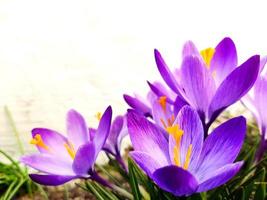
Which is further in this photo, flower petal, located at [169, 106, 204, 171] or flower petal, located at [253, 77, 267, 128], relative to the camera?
flower petal, located at [253, 77, 267, 128]

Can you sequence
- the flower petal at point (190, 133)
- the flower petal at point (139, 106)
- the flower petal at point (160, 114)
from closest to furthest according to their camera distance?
the flower petal at point (190, 133), the flower petal at point (160, 114), the flower petal at point (139, 106)

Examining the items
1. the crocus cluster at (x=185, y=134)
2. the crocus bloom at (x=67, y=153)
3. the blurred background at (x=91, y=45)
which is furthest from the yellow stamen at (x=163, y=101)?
the blurred background at (x=91, y=45)

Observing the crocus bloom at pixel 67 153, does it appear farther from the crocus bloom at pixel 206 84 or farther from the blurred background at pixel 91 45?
the blurred background at pixel 91 45

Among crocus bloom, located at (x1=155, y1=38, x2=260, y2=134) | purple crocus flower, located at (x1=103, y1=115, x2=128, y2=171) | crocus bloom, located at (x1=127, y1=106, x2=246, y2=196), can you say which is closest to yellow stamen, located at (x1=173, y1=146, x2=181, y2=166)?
crocus bloom, located at (x1=127, y1=106, x2=246, y2=196)

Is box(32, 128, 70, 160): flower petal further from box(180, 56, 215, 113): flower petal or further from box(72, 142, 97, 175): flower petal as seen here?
box(180, 56, 215, 113): flower petal

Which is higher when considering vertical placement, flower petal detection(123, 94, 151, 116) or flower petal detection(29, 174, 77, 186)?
flower petal detection(123, 94, 151, 116)

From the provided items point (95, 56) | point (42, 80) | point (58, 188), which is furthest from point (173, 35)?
point (58, 188)

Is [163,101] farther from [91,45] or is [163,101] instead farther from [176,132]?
[91,45]
